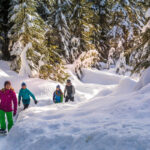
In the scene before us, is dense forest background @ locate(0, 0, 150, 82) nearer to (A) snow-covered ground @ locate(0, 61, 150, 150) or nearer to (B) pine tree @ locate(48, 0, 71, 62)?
(B) pine tree @ locate(48, 0, 71, 62)

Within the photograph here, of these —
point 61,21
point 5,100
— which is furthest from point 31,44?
point 5,100

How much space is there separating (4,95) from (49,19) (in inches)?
674

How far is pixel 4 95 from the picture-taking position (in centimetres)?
615

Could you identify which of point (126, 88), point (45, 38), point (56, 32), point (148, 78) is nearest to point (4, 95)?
point (148, 78)

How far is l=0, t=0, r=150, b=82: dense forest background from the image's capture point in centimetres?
1516

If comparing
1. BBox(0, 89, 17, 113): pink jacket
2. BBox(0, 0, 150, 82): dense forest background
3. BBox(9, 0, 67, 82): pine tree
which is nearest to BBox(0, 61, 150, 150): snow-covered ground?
BBox(0, 89, 17, 113): pink jacket

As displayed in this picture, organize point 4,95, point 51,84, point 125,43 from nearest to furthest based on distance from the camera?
point 4,95 < point 51,84 < point 125,43

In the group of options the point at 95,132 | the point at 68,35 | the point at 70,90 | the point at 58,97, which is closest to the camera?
the point at 95,132

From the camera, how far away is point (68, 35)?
910 inches

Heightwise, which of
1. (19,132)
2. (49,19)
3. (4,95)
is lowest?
(19,132)

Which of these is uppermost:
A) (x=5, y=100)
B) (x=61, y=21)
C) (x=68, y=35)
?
(x=61, y=21)

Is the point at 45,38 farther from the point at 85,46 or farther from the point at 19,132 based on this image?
the point at 19,132

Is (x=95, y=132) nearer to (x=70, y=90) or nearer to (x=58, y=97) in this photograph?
(x=58, y=97)

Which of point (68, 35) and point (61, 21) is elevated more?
point (61, 21)
